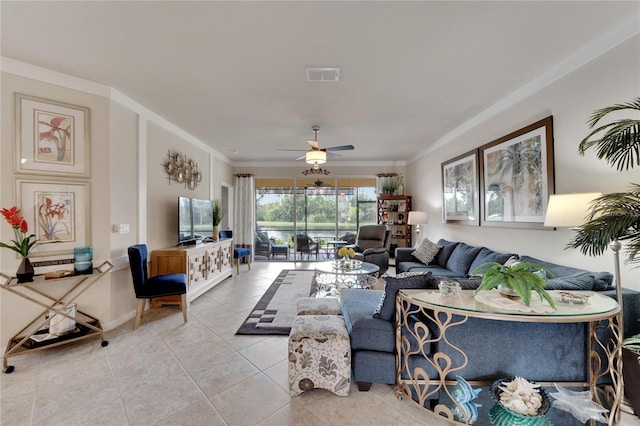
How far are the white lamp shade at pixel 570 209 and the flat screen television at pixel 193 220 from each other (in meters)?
4.49

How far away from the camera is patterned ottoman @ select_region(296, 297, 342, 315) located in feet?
Answer: 8.02

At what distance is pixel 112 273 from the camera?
2.98 metres

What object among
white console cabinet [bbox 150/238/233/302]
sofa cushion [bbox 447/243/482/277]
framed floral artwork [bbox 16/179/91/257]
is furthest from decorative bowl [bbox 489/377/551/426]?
framed floral artwork [bbox 16/179/91/257]

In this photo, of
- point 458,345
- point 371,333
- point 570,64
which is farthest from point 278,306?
point 570,64

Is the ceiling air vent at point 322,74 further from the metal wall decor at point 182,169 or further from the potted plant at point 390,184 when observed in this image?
the potted plant at point 390,184

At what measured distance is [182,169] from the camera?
4.41 metres

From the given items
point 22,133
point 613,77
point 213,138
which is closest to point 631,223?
point 613,77

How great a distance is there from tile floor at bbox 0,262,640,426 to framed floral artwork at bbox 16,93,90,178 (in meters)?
1.86

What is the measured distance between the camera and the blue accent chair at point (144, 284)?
290 centimetres

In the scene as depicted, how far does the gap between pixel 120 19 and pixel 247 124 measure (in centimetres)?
226

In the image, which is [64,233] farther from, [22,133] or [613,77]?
[613,77]

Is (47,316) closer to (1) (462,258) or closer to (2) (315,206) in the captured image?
(1) (462,258)

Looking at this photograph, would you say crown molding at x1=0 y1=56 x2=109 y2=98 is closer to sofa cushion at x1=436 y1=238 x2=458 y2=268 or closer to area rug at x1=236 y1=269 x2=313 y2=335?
area rug at x1=236 y1=269 x2=313 y2=335

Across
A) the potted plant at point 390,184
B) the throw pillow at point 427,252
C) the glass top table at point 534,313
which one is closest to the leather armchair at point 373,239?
the throw pillow at point 427,252
